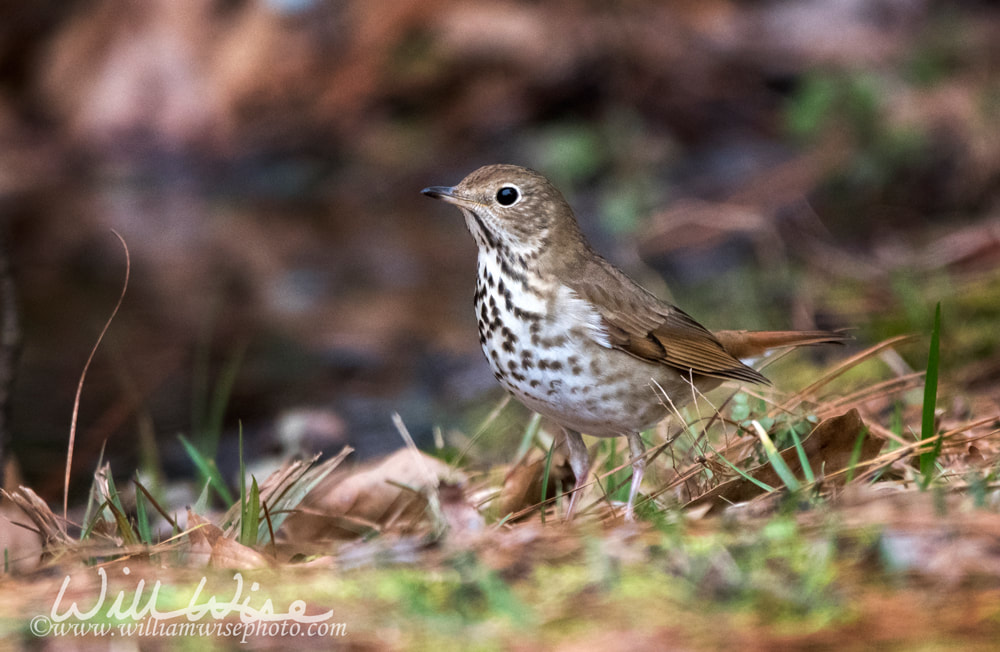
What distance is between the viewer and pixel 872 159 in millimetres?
8984

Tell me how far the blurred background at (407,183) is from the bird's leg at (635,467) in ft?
5.01

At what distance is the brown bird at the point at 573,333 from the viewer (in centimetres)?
339

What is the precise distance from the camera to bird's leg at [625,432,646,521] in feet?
9.54

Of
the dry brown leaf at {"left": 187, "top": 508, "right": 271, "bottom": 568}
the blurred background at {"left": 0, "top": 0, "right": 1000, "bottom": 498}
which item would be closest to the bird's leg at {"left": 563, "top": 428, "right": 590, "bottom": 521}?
the dry brown leaf at {"left": 187, "top": 508, "right": 271, "bottom": 568}

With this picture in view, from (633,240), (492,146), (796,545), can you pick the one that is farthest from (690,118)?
(796,545)

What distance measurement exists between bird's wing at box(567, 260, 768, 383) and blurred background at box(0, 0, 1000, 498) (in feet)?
4.00

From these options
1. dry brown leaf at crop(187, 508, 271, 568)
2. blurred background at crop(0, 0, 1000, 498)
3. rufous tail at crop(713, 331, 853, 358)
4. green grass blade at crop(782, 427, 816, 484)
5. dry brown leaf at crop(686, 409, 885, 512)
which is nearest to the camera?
dry brown leaf at crop(187, 508, 271, 568)

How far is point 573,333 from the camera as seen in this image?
3.44 meters

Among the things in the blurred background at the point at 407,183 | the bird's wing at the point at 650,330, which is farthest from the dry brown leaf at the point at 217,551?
the blurred background at the point at 407,183

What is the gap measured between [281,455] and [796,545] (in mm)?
3142

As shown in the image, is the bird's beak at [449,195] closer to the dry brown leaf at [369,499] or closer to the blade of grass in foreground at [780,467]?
the dry brown leaf at [369,499]

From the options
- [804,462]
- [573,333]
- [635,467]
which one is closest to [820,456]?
[804,462]

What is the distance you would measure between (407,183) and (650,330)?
733 cm

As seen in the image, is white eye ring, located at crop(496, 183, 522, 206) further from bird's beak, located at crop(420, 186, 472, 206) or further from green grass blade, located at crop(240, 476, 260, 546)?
green grass blade, located at crop(240, 476, 260, 546)
